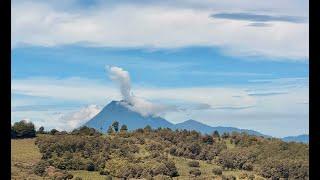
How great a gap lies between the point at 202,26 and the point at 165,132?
4.34m

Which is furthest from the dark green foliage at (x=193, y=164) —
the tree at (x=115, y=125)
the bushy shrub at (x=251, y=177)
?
the tree at (x=115, y=125)

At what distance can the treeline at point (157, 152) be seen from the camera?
8625 mm

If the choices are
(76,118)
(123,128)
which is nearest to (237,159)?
(123,128)

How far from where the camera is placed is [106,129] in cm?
891

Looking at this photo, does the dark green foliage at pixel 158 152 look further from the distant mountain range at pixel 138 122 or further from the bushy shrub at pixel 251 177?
the distant mountain range at pixel 138 122

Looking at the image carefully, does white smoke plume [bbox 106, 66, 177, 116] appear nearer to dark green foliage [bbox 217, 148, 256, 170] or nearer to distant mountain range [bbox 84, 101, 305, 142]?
distant mountain range [bbox 84, 101, 305, 142]

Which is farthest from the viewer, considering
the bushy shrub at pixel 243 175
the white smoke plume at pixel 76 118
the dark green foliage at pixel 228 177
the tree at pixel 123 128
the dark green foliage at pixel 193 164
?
the dark green foliage at pixel 193 164

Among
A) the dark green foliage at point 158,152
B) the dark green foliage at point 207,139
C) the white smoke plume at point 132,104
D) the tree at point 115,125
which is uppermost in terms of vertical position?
the white smoke plume at point 132,104

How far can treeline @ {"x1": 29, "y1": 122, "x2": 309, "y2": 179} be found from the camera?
8.62 m

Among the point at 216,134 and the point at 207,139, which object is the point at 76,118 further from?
the point at 216,134

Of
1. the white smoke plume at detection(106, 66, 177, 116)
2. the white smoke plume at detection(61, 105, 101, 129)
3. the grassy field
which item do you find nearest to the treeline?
the grassy field

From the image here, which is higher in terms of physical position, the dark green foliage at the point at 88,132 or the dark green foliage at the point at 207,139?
the dark green foliage at the point at 88,132
